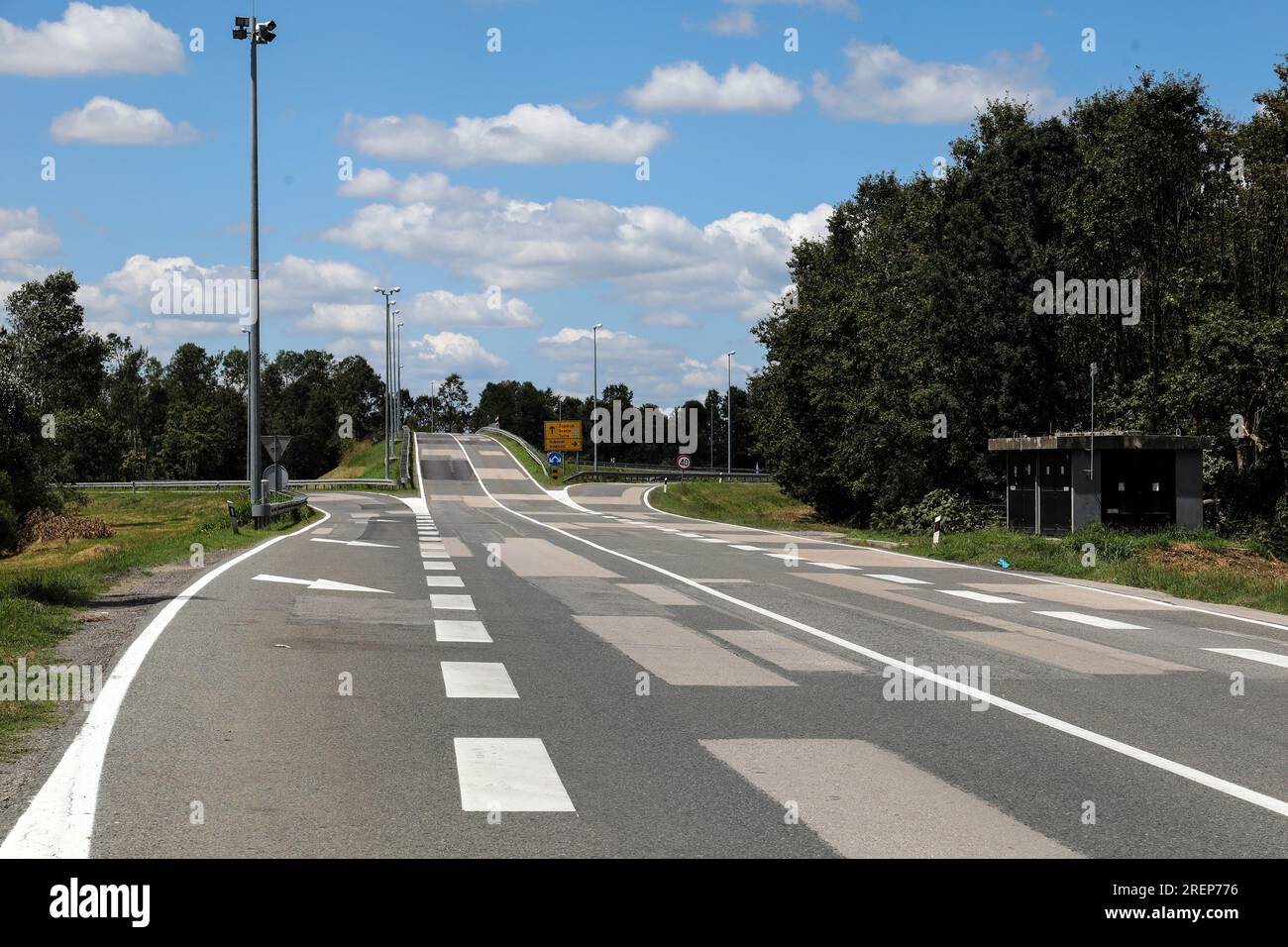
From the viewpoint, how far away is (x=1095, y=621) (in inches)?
630

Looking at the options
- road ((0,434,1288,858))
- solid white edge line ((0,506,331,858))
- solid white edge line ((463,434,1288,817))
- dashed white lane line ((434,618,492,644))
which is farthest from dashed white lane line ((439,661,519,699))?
solid white edge line ((463,434,1288,817))

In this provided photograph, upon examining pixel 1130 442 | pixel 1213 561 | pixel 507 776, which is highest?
pixel 1130 442

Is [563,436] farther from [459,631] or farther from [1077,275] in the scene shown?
[459,631]

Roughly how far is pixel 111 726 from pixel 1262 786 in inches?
274

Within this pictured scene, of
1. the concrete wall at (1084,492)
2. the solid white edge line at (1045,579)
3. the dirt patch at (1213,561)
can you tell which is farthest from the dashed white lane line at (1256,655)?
the concrete wall at (1084,492)

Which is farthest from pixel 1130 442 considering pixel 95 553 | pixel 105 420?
pixel 105 420

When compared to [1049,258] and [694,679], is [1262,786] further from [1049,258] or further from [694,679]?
[1049,258]

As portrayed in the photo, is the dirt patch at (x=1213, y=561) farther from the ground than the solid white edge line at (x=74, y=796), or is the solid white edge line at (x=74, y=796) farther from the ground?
the solid white edge line at (x=74, y=796)

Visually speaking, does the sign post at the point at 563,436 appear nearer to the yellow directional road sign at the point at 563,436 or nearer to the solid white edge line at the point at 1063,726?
the yellow directional road sign at the point at 563,436

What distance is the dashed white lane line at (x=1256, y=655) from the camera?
12.6m

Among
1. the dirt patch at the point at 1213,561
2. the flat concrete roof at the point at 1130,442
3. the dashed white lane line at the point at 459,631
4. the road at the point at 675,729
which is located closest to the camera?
the road at the point at 675,729

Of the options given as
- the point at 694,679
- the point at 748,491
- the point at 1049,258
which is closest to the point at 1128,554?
the point at 694,679

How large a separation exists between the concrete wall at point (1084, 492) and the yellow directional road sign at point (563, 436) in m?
76.2

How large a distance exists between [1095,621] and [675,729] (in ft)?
29.3
